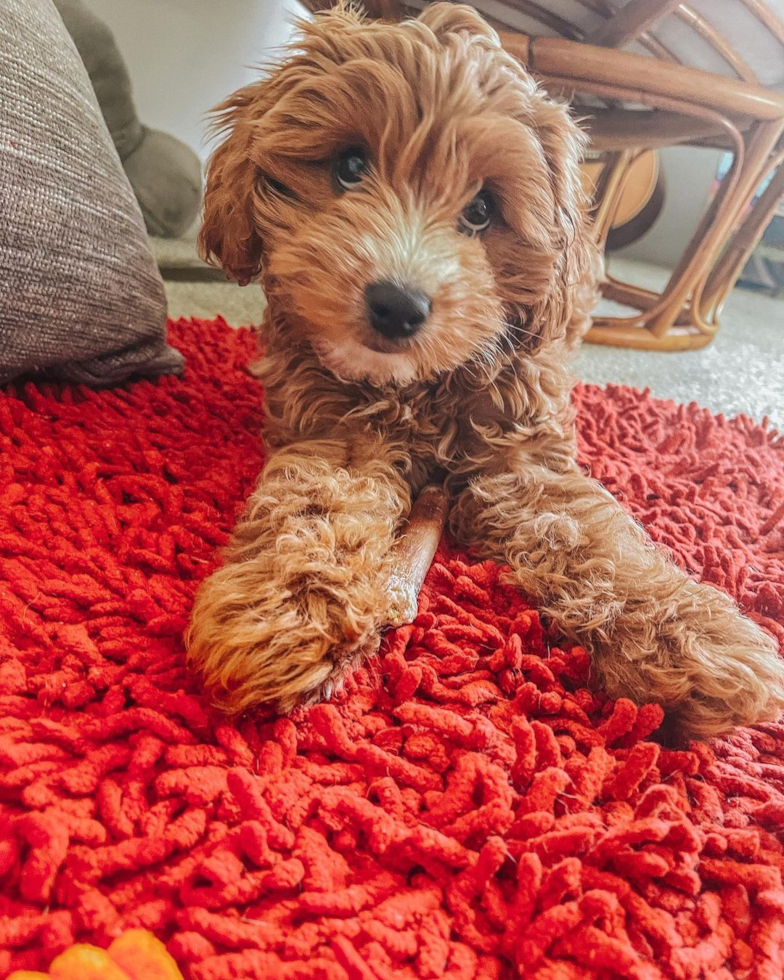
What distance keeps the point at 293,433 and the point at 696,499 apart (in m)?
0.88

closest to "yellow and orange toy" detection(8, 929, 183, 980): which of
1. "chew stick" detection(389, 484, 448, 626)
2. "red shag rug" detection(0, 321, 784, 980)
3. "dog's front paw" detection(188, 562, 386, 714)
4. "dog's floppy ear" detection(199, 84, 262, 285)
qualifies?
"red shag rug" detection(0, 321, 784, 980)

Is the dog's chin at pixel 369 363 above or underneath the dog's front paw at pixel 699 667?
above

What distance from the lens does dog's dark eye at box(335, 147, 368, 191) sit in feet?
3.76

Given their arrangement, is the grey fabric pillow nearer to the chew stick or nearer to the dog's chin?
the dog's chin

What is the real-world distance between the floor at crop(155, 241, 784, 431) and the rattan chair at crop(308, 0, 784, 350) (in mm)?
145

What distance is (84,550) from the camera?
1.02 metres

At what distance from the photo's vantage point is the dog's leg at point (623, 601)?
34.6 inches

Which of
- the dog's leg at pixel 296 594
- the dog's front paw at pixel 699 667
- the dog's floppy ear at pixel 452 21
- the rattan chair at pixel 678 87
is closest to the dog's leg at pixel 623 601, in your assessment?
the dog's front paw at pixel 699 667

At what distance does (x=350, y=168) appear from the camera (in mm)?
1153

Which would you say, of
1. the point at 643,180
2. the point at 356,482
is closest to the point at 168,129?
the point at 356,482

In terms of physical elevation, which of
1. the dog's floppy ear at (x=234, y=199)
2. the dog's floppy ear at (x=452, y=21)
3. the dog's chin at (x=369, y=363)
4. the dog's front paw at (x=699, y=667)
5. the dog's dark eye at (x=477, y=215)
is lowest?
the dog's front paw at (x=699, y=667)

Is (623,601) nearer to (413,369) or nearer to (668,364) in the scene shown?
(413,369)

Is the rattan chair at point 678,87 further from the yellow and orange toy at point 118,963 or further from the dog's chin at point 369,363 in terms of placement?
the yellow and orange toy at point 118,963

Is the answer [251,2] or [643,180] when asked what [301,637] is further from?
[643,180]
